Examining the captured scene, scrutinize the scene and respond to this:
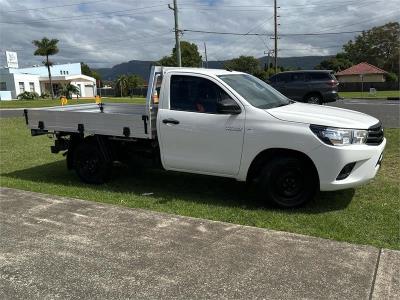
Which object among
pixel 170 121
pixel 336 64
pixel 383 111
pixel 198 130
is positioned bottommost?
pixel 383 111

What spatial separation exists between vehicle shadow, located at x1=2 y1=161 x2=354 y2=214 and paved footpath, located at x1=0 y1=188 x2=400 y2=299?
3.66 feet

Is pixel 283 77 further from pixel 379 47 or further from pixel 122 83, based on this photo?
pixel 379 47

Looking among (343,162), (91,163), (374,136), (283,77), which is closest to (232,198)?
(343,162)

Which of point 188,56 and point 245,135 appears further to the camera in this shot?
point 188,56

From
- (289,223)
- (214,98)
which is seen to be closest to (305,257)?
(289,223)

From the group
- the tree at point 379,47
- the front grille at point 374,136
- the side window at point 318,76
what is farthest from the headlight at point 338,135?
the tree at point 379,47

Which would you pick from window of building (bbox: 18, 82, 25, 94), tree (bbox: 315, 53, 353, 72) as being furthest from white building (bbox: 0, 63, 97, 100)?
tree (bbox: 315, 53, 353, 72)

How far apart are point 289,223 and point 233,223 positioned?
653 mm

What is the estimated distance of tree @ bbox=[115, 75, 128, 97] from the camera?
251 ft

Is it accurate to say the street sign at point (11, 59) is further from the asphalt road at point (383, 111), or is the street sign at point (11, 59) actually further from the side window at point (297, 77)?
the side window at point (297, 77)

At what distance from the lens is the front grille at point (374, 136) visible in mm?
5699

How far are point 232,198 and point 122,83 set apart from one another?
73.1 metres

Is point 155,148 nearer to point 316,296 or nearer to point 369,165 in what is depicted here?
point 369,165

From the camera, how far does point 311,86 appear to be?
20.8m
